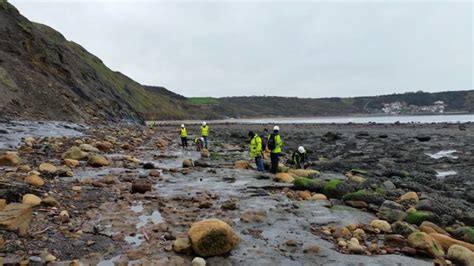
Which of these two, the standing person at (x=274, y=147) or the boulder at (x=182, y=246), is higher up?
the standing person at (x=274, y=147)

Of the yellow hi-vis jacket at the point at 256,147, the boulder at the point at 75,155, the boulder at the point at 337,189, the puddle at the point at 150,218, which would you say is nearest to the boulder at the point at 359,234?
the boulder at the point at 337,189

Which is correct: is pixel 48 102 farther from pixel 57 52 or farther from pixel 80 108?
pixel 57 52

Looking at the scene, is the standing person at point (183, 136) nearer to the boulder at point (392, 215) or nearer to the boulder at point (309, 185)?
the boulder at point (309, 185)

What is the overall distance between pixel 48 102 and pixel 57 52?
14573 millimetres

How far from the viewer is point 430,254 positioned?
7594mm

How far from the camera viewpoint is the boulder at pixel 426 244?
25.0 ft

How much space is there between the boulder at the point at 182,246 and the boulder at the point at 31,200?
3.19 metres

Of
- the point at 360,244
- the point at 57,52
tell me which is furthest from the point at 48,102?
the point at 360,244

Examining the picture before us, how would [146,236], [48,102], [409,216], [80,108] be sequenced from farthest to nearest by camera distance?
[80,108], [48,102], [409,216], [146,236]

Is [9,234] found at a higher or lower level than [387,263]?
higher

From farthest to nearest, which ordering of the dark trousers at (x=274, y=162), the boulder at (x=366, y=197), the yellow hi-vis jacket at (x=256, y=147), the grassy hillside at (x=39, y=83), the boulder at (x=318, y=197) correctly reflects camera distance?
the grassy hillside at (x=39, y=83) → the yellow hi-vis jacket at (x=256, y=147) → the dark trousers at (x=274, y=162) → the boulder at (x=318, y=197) → the boulder at (x=366, y=197)

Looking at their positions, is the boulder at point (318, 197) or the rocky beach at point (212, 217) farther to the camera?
the boulder at point (318, 197)

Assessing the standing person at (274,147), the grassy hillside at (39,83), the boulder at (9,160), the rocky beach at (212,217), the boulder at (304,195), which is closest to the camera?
the rocky beach at (212,217)

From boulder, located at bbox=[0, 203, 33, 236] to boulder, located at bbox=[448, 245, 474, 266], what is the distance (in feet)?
24.8
